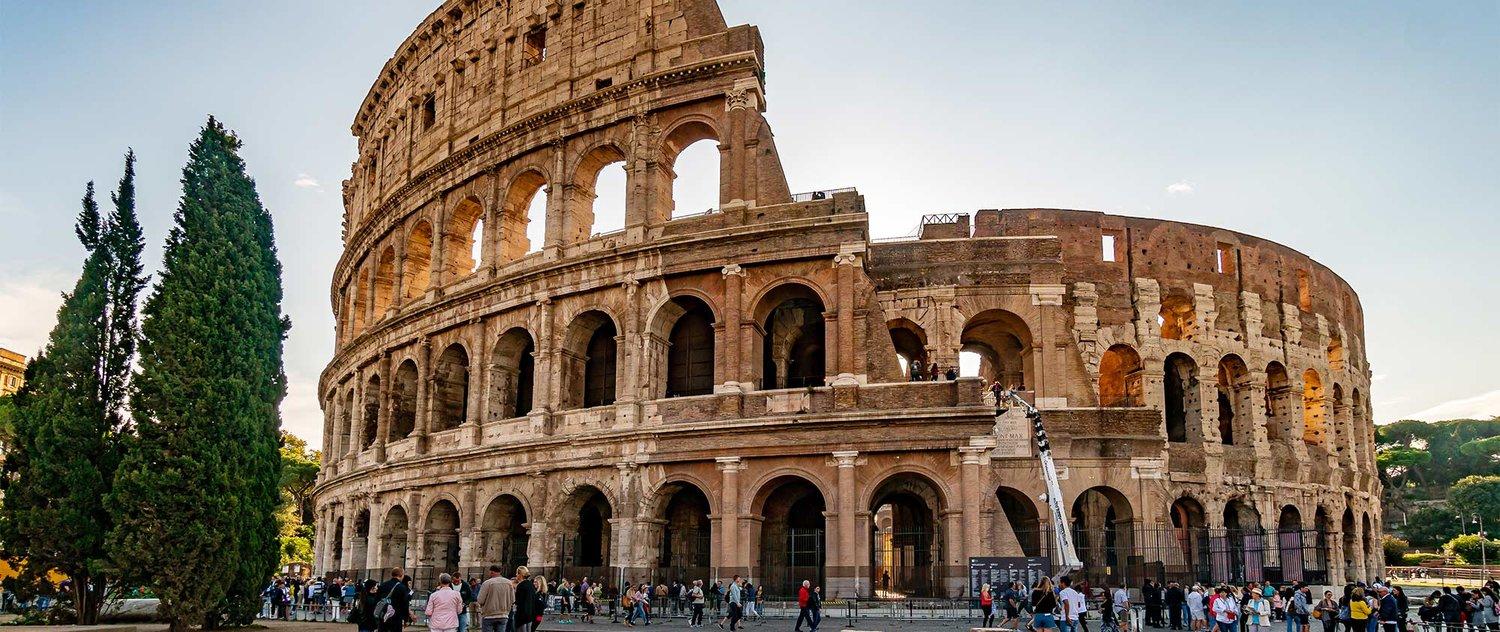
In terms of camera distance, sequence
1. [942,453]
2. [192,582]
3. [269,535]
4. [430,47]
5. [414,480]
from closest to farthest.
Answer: [192,582] → [269,535] → [942,453] → [414,480] → [430,47]

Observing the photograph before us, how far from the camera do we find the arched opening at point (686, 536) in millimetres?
24375

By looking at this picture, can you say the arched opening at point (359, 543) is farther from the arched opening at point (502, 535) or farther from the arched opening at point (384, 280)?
the arched opening at point (502, 535)

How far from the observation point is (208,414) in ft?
57.6

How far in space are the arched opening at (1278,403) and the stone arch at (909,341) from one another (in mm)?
12066

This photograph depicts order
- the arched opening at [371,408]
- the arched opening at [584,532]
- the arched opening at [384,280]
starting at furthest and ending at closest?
the arched opening at [384,280] → the arched opening at [371,408] → the arched opening at [584,532]

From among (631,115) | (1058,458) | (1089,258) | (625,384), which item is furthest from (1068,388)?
(631,115)

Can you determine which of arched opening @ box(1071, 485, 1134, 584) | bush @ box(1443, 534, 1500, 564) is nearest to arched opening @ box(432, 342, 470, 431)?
arched opening @ box(1071, 485, 1134, 584)

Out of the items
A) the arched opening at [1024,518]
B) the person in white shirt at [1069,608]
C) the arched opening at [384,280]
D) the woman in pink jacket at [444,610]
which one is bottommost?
the person in white shirt at [1069,608]

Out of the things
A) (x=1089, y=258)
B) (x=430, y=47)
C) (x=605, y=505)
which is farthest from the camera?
(x=430, y=47)

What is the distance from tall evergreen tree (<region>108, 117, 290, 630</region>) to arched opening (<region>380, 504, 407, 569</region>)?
9.75 metres

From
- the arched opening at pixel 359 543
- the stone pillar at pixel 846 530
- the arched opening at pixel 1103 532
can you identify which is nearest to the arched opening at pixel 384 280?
the arched opening at pixel 359 543

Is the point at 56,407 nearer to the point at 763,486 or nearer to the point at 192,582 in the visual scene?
the point at 192,582

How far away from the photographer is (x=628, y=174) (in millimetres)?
25844

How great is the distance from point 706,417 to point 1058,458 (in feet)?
30.5
